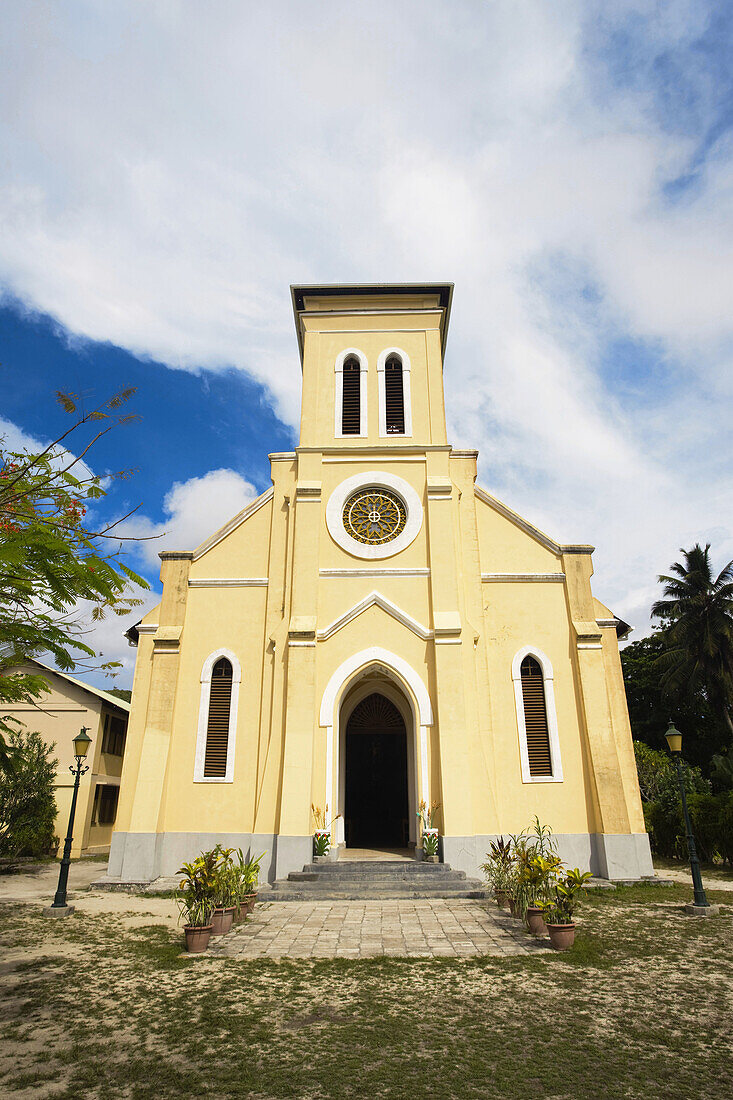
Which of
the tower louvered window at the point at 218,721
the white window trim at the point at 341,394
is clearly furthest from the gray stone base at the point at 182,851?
the white window trim at the point at 341,394

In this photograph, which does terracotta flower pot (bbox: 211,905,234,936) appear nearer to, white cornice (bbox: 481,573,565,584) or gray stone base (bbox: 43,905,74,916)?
gray stone base (bbox: 43,905,74,916)

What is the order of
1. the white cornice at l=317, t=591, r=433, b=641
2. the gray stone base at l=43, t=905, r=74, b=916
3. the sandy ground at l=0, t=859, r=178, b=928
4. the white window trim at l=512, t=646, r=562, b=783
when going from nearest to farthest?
the gray stone base at l=43, t=905, r=74, b=916 → the sandy ground at l=0, t=859, r=178, b=928 → the white window trim at l=512, t=646, r=562, b=783 → the white cornice at l=317, t=591, r=433, b=641

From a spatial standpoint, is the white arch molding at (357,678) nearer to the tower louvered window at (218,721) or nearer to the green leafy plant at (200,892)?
the tower louvered window at (218,721)

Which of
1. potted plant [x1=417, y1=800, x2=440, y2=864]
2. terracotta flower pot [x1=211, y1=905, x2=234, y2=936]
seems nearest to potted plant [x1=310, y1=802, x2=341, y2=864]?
potted plant [x1=417, y1=800, x2=440, y2=864]

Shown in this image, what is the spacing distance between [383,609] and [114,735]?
50.9ft

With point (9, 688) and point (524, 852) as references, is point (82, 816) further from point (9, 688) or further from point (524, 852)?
point (9, 688)

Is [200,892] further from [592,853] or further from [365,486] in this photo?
[365,486]

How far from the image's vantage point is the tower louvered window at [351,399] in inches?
727

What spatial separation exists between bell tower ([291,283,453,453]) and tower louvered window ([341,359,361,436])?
0.03m

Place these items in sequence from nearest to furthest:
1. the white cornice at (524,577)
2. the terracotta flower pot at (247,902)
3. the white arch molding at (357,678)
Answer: the terracotta flower pot at (247,902)
the white arch molding at (357,678)
the white cornice at (524,577)

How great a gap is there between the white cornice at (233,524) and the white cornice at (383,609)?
3.79 meters

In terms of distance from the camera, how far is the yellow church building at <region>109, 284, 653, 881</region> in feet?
47.0

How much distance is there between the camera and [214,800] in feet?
48.8

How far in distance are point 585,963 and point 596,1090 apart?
11.9 ft
